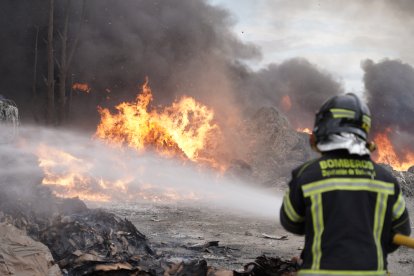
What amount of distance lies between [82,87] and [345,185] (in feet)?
61.0

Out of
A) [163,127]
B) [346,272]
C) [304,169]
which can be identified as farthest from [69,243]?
[163,127]

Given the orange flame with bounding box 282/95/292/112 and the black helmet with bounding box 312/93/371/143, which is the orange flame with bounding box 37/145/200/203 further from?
the orange flame with bounding box 282/95/292/112

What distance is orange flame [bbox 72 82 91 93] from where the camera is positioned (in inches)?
764

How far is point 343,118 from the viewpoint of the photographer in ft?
7.42

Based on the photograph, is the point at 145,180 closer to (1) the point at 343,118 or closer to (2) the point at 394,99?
(1) the point at 343,118

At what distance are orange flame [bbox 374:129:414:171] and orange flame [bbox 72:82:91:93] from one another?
1703 centimetres

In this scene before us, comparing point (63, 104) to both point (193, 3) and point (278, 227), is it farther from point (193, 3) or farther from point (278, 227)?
point (278, 227)

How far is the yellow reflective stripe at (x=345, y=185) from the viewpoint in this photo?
7.08 feet

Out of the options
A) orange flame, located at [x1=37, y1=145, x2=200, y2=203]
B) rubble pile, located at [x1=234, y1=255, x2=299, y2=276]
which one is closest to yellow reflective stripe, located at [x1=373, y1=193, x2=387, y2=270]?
rubble pile, located at [x1=234, y1=255, x2=299, y2=276]

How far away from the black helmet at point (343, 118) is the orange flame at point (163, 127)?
14.0 metres

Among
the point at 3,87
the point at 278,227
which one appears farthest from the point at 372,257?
the point at 3,87

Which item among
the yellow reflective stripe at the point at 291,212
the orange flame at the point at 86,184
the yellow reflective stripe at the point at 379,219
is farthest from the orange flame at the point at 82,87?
the yellow reflective stripe at the point at 379,219

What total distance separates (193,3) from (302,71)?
9.27m

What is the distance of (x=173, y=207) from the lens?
11.5 meters
